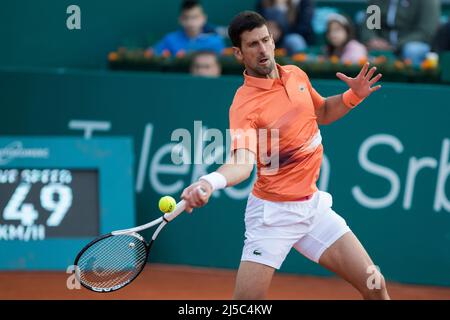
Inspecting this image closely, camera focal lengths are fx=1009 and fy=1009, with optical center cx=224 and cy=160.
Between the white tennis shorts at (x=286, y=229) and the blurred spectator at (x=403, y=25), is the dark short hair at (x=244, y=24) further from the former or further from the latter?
the blurred spectator at (x=403, y=25)

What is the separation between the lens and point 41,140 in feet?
27.8

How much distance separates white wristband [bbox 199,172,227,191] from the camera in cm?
483

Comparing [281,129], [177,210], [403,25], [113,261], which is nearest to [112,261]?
[113,261]

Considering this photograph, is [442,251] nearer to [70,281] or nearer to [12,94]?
[70,281]

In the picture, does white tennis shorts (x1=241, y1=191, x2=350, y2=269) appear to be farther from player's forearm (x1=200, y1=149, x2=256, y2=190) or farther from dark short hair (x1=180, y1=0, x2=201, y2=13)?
dark short hair (x1=180, y1=0, x2=201, y2=13)

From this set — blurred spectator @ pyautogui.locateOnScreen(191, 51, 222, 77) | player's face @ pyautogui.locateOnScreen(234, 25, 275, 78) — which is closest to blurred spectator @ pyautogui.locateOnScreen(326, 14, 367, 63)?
blurred spectator @ pyautogui.locateOnScreen(191, 51, 222, 77)

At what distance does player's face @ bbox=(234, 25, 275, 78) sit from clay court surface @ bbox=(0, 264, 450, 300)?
2869 mm

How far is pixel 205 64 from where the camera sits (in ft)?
29.3

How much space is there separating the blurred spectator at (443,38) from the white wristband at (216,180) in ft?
16.9

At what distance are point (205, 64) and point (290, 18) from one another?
2.08m

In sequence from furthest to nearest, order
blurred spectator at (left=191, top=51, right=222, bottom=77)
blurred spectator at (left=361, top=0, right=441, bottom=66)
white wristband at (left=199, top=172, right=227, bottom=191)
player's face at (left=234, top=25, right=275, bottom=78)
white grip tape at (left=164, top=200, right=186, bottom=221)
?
1. blurred spectator at (left=361, top=0, right=441, bottom=66)
2. blurred spectator at (left=191, top=51, right=222, bottom=77)
3. player's face at (left=234, top=25, right=275, bottom=78)
4. white grip tape at (left=164, top=200, right=186, bottom=221)
5. white wristband at (left=199, top=172, right=227, bottom=191)

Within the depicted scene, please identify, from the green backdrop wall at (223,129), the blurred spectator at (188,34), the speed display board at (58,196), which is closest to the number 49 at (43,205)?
the speed display board at (58,196)

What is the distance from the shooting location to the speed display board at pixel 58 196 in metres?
8.31

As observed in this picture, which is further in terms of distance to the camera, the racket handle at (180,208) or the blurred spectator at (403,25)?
the blurred spectator at (403,25)
